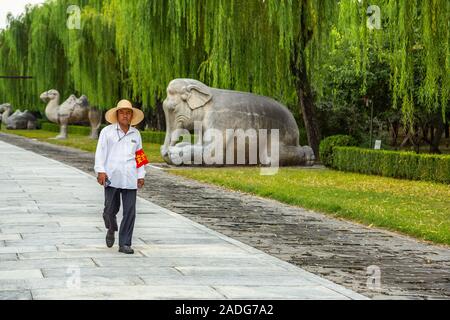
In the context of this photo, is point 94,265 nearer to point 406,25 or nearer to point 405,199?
point 405,199

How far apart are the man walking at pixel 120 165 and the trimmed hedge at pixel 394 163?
1209cm

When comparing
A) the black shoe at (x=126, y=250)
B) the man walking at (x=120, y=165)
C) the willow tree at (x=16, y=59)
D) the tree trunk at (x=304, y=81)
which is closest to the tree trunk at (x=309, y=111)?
the tree trunk at (x=304, y=81)

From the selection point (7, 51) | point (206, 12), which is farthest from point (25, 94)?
point (206, 12)

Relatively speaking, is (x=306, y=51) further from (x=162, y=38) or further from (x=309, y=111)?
(x=162, y=38)

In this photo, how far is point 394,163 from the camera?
22391 mm

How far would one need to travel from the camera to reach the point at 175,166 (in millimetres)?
26031

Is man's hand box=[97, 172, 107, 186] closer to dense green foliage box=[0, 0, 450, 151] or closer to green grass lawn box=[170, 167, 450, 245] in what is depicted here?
green grass lawn box=[170, 167, 450, 245]

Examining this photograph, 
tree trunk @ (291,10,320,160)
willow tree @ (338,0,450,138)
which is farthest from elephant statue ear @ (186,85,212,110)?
willow tree @ (338,0,450,138)

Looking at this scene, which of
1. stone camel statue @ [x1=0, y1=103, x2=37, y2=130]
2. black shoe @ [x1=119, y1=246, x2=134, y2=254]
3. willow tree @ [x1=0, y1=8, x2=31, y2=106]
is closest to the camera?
black shoe @ [x1=119, y1=246, x2=134, y2=254]

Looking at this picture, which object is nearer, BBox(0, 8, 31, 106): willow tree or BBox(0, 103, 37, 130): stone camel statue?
BBox(0, 8, 31, 106): willow tree

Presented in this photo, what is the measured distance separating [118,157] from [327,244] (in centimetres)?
283

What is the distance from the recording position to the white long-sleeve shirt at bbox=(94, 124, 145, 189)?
9617 mm

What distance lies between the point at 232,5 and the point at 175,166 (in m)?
5.09

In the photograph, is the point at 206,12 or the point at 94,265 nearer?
the point at 94,265
